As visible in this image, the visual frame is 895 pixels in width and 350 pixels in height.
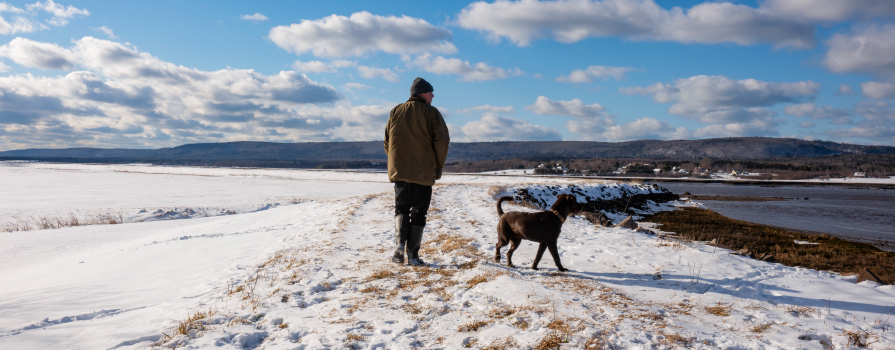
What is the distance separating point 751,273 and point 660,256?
138 cm

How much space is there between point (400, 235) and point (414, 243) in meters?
0.26

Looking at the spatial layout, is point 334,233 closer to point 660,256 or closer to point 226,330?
point 226,330

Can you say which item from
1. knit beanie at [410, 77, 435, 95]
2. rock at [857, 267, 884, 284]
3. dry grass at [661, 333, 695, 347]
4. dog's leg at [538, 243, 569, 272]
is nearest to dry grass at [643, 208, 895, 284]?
rock at [857, 267, 884, 284]

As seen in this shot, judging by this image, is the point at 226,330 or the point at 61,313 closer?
the point at 226,330

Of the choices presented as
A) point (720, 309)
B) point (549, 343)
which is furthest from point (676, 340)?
point (720, 309)

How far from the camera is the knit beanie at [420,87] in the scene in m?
5.87

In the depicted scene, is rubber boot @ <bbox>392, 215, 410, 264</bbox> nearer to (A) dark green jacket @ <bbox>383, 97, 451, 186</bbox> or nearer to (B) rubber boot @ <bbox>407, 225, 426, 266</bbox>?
(B) rubber boot @ <bbox>407, 225, 426, 266</bbox>

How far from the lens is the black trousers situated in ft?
19.1

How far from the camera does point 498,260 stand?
6.50 metres

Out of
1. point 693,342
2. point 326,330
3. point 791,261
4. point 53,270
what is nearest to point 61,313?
point 326,330

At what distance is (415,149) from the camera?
567 cm

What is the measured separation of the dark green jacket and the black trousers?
18 cm

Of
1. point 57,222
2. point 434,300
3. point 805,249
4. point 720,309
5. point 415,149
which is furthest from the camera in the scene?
point 57,222

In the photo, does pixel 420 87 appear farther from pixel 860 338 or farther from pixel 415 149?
pixel 860 338
